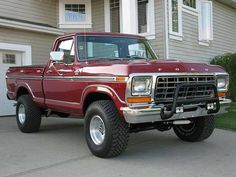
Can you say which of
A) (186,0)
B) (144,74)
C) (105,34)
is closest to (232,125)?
(105,34)

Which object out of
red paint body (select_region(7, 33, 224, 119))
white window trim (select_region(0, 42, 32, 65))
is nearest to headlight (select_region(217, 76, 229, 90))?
red paint body (select_region(7, 33, 224, 119))

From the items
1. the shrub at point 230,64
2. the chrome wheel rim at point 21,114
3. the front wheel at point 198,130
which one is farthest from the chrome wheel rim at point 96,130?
the shrub at point 230,64

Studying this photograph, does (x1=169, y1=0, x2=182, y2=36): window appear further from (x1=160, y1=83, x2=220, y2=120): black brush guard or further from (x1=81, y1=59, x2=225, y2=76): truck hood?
(x1=160, y1=83, x2=220, y2=120): black brush guard

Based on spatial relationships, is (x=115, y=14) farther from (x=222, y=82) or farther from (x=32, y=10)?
(x=222, y=82)

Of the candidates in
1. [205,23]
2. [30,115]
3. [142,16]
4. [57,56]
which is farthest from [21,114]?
[205,23]

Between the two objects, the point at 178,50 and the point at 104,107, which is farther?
the point at 178,50

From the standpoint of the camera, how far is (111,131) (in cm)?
609

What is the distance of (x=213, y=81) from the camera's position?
6754 millimetres

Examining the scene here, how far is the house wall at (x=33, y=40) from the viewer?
13.2 metres

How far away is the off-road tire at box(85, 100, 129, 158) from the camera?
6.10 meters

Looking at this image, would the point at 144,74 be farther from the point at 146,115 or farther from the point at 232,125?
the point at 232,125

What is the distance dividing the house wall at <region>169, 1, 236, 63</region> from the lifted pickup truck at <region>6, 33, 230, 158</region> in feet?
20.9

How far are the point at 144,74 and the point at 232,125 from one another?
4.84m

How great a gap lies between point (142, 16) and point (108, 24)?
1479mm
